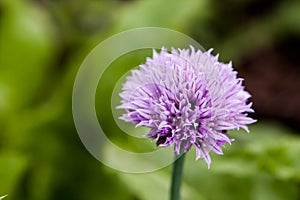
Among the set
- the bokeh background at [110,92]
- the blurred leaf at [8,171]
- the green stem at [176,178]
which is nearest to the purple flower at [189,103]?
the green stem at [176,178]

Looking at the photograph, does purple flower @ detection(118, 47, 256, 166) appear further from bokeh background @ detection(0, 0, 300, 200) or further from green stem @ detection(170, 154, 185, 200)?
bokeh background @ detection(0, 0, 300, 200)

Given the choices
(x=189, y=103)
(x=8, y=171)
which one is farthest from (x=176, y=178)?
(x=8, y=171)

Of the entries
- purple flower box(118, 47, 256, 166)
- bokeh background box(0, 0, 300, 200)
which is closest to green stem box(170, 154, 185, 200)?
purple flower box(118, 47, 256, 166)

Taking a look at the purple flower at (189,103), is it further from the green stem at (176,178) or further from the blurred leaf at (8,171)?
the blurred leaf at (8,171)

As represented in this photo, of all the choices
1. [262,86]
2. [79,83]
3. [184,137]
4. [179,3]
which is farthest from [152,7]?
[184,137]

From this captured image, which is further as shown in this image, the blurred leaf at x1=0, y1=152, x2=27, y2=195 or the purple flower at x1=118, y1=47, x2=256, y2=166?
the blurred leaf at x1=0, y1=152, x2=27, y2=195

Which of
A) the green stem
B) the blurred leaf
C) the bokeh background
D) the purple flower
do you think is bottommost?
the green stem
